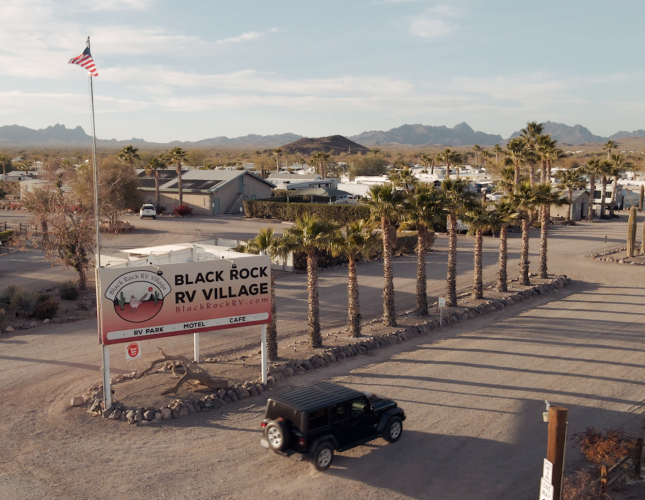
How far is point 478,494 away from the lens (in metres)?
11.0

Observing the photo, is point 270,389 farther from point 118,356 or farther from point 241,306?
point 118,356

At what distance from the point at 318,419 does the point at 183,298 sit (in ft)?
18.1

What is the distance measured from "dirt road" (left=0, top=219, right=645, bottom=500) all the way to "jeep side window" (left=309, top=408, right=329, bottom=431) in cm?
98

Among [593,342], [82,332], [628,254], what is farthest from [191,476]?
[628,254]

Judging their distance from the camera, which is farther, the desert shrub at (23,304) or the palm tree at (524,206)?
the palm tree at (524,206)

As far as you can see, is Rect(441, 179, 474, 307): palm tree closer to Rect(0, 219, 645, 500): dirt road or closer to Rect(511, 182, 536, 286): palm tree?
Rect(0, 219, 645, 500): dirt road

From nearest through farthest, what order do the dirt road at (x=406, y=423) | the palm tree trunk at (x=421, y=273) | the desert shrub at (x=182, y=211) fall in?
the dirt road at (x=406, y=423) → the palm tree trunk at (x=421, y=273) → the desert shrub at (x=182, y=211)

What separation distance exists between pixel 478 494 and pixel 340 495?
2.55 metres

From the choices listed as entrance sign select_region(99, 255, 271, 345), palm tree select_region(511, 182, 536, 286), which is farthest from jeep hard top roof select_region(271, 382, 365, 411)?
palm tree select_region(511, 182, 536, 286)

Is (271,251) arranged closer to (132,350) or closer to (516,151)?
(132,350)

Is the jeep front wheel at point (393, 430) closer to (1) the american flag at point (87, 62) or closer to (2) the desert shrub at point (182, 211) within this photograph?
(1) the american flag at point (87, 62)

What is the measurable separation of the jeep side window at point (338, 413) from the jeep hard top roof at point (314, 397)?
5.3 inches

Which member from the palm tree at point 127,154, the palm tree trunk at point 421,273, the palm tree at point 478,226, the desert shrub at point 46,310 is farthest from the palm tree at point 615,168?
the desert shrub at point 46,310

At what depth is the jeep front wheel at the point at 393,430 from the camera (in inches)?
506
